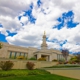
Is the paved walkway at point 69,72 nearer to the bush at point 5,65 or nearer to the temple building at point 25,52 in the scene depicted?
the bush at point 5,65

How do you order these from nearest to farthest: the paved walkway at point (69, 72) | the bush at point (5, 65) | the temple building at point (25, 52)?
1. the paved walkway at point (69, 72)
2. the bush at point (5, 65)
3. the temple building at point (25, 52)

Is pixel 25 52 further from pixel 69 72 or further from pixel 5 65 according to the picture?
pixel 69 72

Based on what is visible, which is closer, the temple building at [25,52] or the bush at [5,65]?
the bush at [5,65]

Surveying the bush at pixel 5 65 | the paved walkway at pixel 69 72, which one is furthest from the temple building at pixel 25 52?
the paved walkway at pixel 69 72

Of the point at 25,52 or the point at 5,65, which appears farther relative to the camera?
the point at 25,52

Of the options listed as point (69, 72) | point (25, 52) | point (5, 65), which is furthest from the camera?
point (25, 52)

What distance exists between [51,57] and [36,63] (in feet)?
71.1

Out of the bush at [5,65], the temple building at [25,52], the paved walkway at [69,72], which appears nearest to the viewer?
the paved walkway at [69,72]

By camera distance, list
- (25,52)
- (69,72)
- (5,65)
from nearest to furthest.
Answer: (5,65)
(69,72)
(25,52)

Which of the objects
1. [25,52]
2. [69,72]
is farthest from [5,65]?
[25,52]

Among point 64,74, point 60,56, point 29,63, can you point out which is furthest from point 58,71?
point 60,56

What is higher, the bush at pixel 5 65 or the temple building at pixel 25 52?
the temple building at pixel 25 52

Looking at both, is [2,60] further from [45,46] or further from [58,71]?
[45,46]

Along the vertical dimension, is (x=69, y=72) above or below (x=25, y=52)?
below
